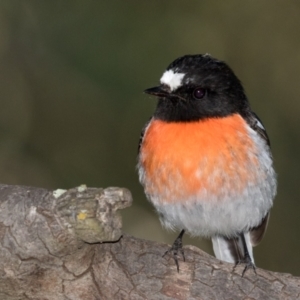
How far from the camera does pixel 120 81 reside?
8.20 metres

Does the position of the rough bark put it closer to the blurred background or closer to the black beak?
the black beak

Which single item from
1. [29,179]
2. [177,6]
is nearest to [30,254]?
[29,179]

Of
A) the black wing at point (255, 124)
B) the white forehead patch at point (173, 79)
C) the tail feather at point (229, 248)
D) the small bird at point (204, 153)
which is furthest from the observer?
the tail feather at point (229, 248)

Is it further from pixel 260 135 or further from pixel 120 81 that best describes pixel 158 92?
pixel 120 81

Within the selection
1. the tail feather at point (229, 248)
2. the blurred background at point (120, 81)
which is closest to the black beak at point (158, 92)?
the tail feather at point (229, 248)

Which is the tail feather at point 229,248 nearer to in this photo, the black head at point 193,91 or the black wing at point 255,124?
the black wing at point 255,124

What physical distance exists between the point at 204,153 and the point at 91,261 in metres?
1.26

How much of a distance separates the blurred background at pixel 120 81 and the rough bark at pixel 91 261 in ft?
9.81

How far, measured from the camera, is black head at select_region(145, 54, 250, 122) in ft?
19.3

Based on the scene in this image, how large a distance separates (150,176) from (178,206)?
33 cm

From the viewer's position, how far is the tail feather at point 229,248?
22.5ft

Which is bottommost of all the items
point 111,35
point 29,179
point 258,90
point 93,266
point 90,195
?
point 93,266

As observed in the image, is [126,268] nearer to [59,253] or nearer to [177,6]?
[59,253]

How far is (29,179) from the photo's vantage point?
8.31 m
